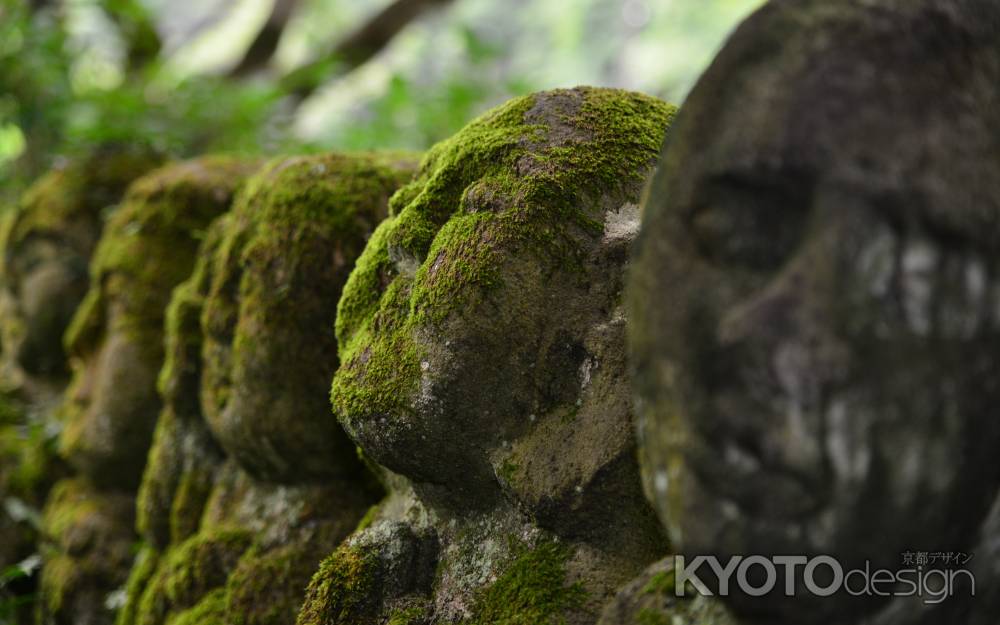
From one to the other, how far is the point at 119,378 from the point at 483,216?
2.79 meters

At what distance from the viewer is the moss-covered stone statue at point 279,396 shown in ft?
10.5

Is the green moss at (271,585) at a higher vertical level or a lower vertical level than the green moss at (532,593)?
lower

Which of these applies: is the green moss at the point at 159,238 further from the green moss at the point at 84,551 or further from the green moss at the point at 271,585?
the green moss at the point at 271,585

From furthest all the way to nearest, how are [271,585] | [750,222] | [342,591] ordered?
[271,585], [342,591], [750,222]

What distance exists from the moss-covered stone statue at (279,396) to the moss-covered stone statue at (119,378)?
0.91 m

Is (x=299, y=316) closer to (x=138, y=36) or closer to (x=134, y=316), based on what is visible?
(x=134, y=316)

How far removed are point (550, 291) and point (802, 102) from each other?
0.98 meters

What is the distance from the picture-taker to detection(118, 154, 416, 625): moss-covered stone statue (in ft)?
10.5

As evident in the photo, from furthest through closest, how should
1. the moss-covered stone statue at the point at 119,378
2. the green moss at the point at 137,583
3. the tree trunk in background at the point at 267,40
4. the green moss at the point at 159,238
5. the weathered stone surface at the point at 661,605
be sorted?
the tree trunk in background at the point at 267,40, the green moss at the point at 159,238, the moss-covered stone statue at the point at 119,378, the green moss at the point at 137,583, the weathered stone surface at the point at 661,605

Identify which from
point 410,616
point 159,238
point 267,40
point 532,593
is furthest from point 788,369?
point 267,40

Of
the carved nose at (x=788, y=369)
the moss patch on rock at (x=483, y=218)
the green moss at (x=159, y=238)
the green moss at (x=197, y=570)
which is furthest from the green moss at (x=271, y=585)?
the carved nose at (x=788, y=369)

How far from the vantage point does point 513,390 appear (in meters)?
2.35

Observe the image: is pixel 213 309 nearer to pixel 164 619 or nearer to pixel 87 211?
pixel 164 619

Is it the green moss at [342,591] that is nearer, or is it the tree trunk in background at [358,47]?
the green moss at [342,591]
